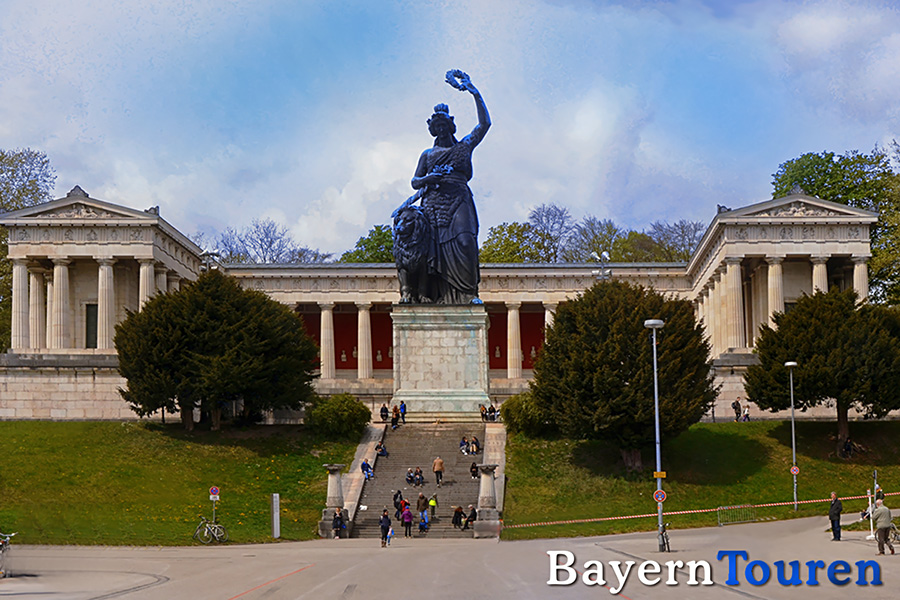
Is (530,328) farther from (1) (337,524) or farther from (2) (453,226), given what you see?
(1) (337,524)

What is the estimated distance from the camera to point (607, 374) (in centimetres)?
5303

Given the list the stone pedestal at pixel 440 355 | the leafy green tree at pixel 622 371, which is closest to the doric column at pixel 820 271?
the leafy green tree at pixel 622 371

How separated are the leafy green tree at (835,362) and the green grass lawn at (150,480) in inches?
860

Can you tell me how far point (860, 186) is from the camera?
9150 centimetres

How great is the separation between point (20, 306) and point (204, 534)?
52679mm

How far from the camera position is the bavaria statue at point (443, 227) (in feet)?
191

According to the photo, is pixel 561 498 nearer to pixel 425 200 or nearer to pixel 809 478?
pixel 809 478

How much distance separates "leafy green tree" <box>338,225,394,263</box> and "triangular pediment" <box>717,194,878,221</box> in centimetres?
3547

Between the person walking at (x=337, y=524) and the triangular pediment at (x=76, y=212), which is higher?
the triangular pediment at (x=76, y=212)

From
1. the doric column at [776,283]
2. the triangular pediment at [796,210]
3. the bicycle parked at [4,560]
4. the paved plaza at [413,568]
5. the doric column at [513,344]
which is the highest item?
the triangular pediment at [796,210]

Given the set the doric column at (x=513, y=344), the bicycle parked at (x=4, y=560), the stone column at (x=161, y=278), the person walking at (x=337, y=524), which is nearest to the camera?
the bicycle parked at (x=4, y=560)

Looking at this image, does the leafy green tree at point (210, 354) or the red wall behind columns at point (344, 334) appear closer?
the leafy green tree at point (210, 354)

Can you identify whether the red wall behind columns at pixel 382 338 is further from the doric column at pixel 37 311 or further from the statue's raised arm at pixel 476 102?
the statue's raised arm at pixel 476 102

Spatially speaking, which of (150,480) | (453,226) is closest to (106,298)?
(453,226)
